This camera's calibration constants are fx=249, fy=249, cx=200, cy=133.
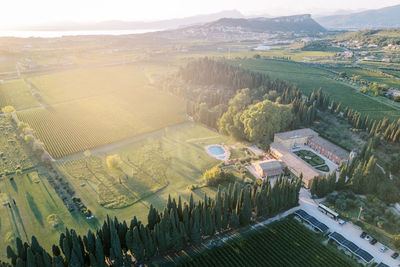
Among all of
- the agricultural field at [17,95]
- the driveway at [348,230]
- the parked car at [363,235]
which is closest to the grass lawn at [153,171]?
the driveway at [348,230]

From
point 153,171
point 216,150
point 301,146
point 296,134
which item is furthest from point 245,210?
point 296,134

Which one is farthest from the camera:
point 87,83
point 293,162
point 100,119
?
point 87,83

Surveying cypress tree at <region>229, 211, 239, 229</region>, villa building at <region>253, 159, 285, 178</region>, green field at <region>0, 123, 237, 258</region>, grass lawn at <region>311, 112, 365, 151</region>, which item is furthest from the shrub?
grass lawn at <region>311, 112, 365, 151</region>

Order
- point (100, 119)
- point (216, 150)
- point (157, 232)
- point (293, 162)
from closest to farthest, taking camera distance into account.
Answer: point (157, 232) < point (293, 162) < point (216, 150) < point (100, 119)

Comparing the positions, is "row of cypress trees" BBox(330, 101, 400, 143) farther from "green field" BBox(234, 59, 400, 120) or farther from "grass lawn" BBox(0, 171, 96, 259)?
"grass lawn" BBox(0, 171, 96, 259)

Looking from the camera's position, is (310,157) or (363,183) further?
(310,157)

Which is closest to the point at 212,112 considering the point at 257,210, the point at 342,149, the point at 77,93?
the point at 342,149

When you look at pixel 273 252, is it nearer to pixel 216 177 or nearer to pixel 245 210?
pixel 245 210

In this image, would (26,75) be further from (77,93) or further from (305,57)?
(305,57)
